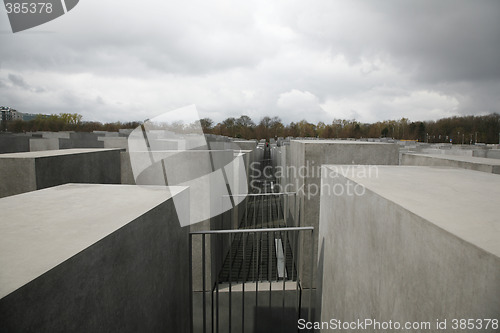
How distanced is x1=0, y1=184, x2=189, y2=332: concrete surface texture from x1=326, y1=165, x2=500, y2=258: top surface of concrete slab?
1678 mm

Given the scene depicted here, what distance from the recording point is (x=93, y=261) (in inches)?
61.0

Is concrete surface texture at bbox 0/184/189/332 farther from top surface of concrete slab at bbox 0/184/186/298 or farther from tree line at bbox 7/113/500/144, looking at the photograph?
tree line at bbox 7/113/500/144

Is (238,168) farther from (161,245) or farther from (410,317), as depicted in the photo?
(410,317)

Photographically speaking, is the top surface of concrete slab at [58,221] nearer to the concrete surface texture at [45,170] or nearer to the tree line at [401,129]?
the concrete surface texture at [45,170]

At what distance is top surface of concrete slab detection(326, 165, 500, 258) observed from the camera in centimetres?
122

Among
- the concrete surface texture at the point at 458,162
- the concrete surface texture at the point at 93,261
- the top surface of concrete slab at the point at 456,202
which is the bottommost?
the concrete surface texture at the point at 93,261

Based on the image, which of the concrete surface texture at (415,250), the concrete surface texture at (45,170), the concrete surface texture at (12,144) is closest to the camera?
the concrete surface texture at (415,250)

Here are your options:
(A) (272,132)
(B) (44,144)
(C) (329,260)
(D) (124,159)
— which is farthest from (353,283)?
(A) (272,132)

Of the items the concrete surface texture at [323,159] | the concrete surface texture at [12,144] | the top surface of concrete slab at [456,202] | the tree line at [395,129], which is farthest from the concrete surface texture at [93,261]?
the tree line at [395,129]

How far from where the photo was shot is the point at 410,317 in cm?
154

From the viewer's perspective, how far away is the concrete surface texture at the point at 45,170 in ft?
14.3

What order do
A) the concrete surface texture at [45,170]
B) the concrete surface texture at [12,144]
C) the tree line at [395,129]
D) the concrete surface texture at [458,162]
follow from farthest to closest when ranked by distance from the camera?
the tree line at [395,129], the concrete surface texture at [12,144], the concrete surface texture at [45,170], the concrete surface texture at [458,162]

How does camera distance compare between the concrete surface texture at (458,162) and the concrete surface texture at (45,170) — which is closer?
the concrete surface texture at (458,162)

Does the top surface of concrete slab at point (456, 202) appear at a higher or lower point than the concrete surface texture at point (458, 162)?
lower
